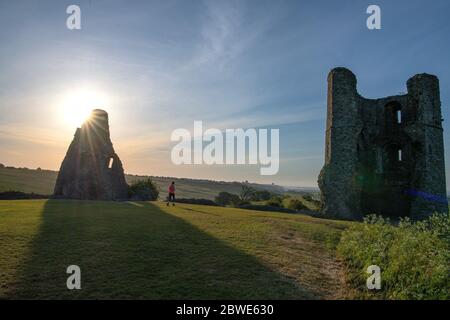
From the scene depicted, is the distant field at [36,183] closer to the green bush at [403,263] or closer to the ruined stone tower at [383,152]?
the ruined stone tower at [383,152]

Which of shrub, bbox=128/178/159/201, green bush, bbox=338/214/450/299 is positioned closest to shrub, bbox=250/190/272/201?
shrub, bbox=128/178/159/201

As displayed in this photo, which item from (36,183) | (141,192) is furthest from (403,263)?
(36,183)

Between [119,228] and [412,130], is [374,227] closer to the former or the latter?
[119,228]

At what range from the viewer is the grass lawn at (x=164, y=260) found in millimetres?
8109

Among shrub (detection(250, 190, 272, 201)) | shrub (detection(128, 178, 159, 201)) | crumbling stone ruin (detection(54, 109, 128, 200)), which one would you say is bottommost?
shrub (detection(250, 190, 272, 201))

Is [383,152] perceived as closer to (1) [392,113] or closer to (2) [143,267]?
(1) [392,113]

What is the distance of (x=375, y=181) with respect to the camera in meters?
30.2

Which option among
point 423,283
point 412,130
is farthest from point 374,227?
point 412,130

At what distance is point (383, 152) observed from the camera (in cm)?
3091

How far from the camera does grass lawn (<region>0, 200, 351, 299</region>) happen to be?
26.6 ft

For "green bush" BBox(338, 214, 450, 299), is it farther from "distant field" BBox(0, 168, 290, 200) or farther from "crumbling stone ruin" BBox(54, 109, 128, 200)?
"distant field" BBox(0, 168, 290, 200)

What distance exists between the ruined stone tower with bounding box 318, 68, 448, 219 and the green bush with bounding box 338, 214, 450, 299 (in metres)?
14.1

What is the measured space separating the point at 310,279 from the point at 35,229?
11.1m

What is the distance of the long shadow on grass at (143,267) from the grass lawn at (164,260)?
0.03 metres
